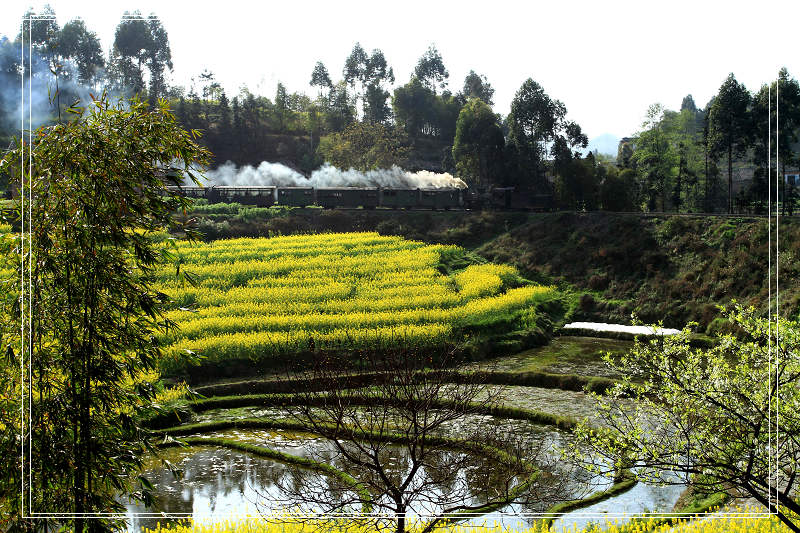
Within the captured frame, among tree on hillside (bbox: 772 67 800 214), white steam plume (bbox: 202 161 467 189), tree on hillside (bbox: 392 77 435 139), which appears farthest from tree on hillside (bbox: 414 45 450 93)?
tree on hillside (bbox: 772 67 800 214)

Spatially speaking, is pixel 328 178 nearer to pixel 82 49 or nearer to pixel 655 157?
pixel 655 157

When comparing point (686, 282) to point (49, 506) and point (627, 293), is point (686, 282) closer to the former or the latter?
point (627, 293)

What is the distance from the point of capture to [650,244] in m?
34.8

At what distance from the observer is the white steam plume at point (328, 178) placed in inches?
1778

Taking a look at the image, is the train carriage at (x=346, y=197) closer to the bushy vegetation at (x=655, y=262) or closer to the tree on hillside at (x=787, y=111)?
the bushy vegetation at (x=655, y=262)

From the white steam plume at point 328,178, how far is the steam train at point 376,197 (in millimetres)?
1171

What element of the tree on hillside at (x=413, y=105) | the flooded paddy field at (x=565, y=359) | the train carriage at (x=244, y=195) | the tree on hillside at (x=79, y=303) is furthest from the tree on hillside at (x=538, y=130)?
the tree on hillside at (x=79, y=303)

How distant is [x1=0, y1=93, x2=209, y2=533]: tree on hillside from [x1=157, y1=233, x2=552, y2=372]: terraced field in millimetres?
9906

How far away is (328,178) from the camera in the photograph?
5116cm

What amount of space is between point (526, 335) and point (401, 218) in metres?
19.5

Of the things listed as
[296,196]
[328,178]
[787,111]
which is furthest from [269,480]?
[328,178]

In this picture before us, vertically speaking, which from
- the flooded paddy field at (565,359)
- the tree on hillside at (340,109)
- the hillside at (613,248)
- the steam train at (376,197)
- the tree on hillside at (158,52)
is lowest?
the flooded paddy field at (565,359)

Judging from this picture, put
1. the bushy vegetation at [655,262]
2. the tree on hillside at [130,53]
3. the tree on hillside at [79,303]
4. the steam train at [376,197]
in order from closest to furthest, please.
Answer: the tree on hillside at [79,303] < the tree on hillside at [130,53] < the bushy vegetation at [655,262] < the steam train at [376,197]

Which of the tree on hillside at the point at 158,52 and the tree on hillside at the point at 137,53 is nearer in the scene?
the tree on hillside at the point at 158,52
